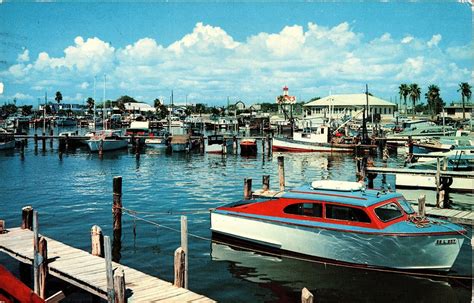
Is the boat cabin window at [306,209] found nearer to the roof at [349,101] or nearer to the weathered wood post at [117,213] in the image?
the weathered wood post at [117,213]

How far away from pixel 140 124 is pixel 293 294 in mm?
71452

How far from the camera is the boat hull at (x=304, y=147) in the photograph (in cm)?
6328

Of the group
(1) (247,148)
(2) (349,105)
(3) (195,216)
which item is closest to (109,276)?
(3) (195,216)

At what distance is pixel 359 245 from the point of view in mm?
16609

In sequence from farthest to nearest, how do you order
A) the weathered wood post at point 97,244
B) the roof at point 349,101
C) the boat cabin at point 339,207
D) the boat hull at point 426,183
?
the roof at point 349,101
the boat hull at point 426,183
the boat cabin at point 339,207
the weathered wood post at point 97,244

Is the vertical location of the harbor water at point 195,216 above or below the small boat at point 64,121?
below

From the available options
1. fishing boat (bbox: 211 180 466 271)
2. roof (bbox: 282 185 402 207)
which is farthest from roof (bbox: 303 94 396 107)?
fishing boat (bbox: 211 180 466 271)

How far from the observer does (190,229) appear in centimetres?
2344

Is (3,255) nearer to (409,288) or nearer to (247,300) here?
(247,300)

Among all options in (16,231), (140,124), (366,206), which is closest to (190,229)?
(16,231)

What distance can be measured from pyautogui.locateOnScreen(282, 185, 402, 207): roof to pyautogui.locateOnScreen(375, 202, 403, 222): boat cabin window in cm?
30

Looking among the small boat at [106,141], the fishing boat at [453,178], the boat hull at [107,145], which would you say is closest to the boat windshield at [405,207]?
the fishing boat at [453,178]

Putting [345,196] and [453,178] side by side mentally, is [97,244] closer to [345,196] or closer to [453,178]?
[345,196]

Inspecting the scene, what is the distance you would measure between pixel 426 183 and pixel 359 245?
19568 millimetres
